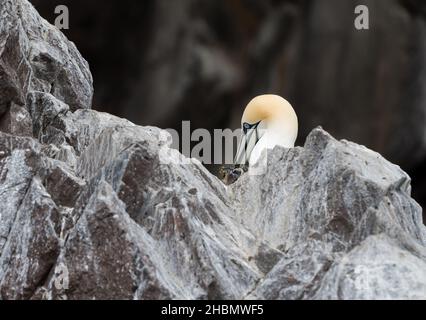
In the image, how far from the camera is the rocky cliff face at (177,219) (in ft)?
24.2

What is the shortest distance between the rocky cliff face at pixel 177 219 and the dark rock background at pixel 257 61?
13555 millimetres

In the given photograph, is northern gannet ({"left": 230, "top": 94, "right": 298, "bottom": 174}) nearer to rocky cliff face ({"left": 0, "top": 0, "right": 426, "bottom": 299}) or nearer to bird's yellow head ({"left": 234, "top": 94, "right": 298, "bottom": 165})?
bird's yellow head ({"left": 234, "top": 94, "right": 298, "bottom": 165})

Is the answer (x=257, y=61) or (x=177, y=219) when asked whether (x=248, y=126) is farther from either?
(x=257, y=61)

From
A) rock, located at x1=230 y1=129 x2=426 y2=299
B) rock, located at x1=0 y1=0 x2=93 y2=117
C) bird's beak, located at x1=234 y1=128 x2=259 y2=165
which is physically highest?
rock, located at x1=0 y1=0 x2=93 y2=117

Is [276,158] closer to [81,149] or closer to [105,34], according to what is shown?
[81,149]

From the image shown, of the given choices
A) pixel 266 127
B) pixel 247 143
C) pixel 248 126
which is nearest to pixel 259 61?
pixel 248 126

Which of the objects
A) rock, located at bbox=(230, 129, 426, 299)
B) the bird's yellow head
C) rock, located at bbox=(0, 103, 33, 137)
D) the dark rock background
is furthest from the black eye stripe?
the dark rock background

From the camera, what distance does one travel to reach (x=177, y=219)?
26.1 ft

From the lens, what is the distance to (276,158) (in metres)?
9.26

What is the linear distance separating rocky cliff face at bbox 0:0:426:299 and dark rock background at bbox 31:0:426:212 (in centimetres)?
1356

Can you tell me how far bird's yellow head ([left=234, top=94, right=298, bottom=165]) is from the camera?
41.5ft

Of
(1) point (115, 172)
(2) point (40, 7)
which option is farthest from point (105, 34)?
(1) point (115, 172)

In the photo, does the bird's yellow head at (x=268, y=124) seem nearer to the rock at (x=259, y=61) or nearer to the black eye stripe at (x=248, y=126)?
the black eye stripe at (x=248, y=126)

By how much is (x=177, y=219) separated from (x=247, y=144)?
4.99 m
